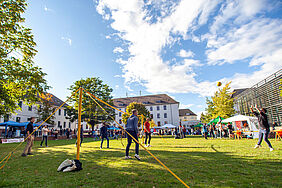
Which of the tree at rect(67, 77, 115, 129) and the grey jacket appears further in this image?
the tree at rect(67, 77, 115, 129)

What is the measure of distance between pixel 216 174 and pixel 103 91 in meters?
Answer: 39.3

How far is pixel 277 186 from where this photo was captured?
10.6ft

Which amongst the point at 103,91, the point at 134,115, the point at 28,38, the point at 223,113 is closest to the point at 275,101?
the point at 223,113

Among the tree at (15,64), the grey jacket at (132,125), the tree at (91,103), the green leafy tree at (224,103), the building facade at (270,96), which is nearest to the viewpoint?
the grey jacket at (132,125)

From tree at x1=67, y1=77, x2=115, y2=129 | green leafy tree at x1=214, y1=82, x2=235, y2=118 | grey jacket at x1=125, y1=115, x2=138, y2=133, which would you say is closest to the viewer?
grey jacket at x1=125, y1=115, x2=138, y2=133

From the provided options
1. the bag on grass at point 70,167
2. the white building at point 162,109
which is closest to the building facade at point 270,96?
the bag on grass at point 70,167

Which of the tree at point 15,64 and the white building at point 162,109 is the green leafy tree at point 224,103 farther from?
the white building at point 162,109

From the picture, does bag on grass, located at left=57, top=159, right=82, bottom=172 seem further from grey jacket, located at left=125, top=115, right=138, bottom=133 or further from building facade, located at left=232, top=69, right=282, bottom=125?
building facade, located at left=232, top=69, right=282, bottom=125

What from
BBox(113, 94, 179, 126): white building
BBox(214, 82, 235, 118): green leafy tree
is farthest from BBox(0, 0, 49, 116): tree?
BBox(113, 94, 179, 126): white building

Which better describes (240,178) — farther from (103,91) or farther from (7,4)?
(103,91)

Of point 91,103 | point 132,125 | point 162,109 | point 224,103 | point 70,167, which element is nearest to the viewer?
point 70,167

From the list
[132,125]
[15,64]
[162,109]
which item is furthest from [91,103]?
[162,109]

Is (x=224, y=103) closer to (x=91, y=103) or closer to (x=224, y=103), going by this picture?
(x=224, y=103)

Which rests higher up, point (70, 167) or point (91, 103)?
point (91, 103)
